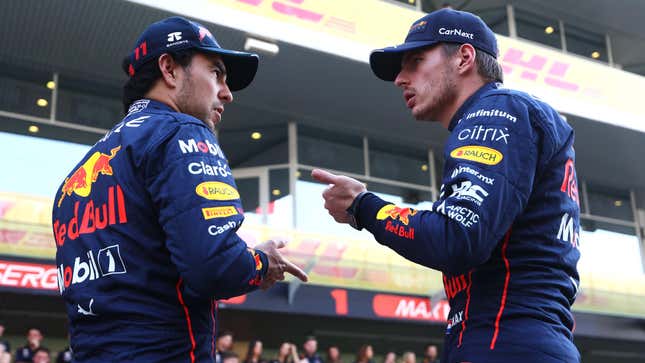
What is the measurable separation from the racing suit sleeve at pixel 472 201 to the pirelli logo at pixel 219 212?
48 centimetres

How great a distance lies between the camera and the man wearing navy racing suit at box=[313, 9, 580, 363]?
7.73 ft

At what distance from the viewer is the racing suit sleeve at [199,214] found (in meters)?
2.26

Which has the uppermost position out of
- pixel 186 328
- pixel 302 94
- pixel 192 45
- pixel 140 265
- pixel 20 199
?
pixel 302 94

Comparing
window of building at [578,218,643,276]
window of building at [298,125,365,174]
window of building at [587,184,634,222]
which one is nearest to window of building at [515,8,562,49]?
window of building at [587,184,634,222]

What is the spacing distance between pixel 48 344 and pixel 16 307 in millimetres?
1133

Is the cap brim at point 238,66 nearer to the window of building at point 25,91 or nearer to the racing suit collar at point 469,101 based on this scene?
the racing suit collar at point 469,101

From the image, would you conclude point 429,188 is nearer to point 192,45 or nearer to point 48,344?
point 48,344

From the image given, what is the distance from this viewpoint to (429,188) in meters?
19.6

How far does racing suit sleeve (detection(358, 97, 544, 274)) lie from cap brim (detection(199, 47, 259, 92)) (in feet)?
2.59

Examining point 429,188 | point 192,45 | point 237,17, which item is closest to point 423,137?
point 429,188

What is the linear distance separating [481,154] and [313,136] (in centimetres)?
1606

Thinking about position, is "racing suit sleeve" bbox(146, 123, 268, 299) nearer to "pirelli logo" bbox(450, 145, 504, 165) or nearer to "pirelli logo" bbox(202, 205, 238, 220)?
"pirelli logo" bbox(202, 205, 238, 220)

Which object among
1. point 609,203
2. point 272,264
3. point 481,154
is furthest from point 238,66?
point 609,203

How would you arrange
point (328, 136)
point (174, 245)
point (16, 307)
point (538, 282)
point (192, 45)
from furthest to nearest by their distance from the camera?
point (328, 136)
point (16, 307)
point (192, 45)
point (538, 282)
point (174, 245)
